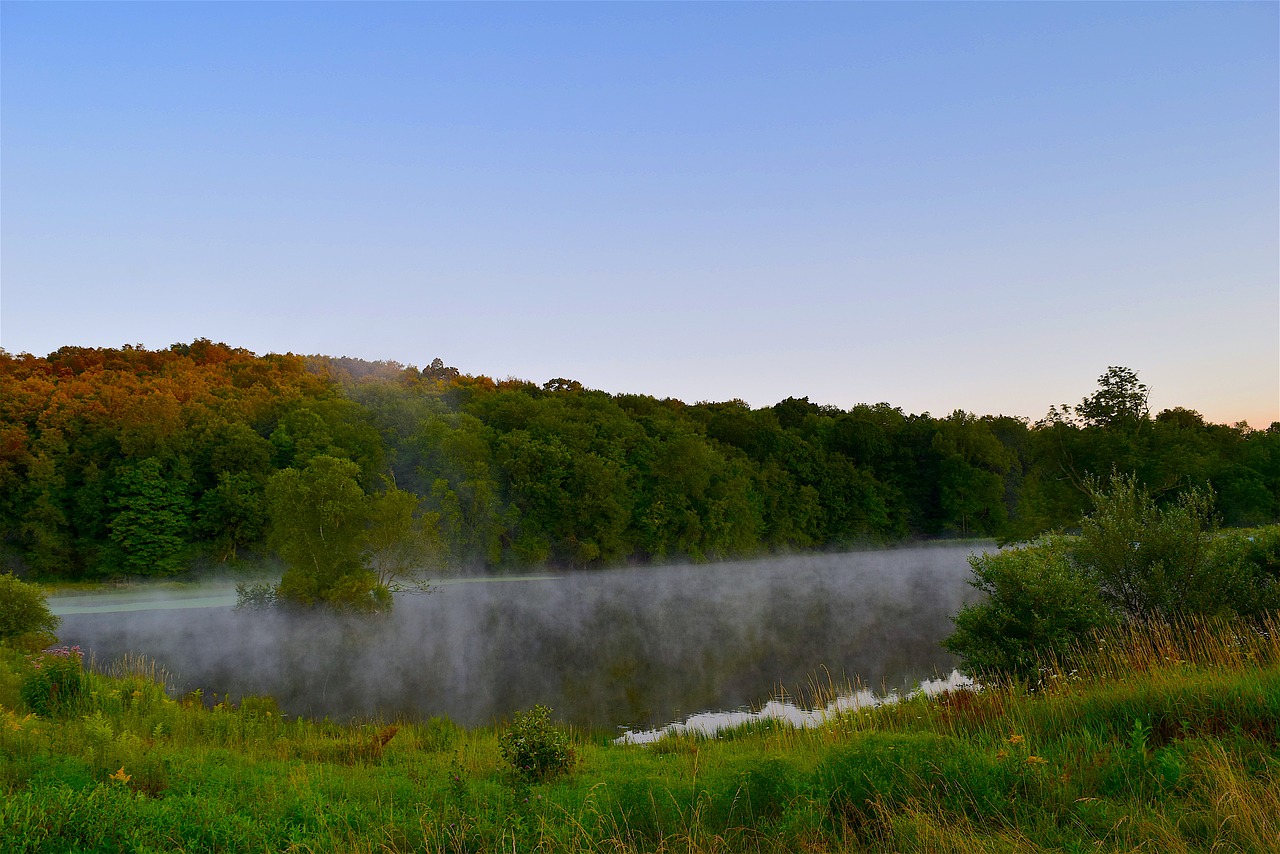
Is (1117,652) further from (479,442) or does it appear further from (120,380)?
(120,380)

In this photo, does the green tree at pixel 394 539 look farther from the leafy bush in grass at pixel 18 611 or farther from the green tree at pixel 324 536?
the leafy bush in grass at pixel 18 611

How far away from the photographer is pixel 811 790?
23.6ft

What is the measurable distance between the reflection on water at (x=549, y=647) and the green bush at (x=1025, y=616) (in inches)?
173

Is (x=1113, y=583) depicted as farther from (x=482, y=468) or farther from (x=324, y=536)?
(x=482, y=468)

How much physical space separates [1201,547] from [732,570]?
161 feet

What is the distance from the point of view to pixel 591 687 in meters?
24.4

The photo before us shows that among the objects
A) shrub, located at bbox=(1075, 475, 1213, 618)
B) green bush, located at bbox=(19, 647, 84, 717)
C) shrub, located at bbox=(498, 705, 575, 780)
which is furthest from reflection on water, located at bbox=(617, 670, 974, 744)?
green bush, located at bbox=(19, 647, 84, 717)

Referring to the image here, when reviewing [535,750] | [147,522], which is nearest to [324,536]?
[535,750]

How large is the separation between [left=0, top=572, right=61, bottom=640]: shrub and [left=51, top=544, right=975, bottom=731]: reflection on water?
4545 millimetres

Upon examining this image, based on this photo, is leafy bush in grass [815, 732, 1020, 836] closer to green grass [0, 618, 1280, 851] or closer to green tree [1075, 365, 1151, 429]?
green grass [0, 618, 1280, 851]

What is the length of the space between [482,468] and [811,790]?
52.4 m

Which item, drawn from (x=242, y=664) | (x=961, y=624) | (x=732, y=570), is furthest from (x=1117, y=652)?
(x=732, y=570)

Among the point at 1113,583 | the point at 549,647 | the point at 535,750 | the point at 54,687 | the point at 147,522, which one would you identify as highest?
the point at 147,522

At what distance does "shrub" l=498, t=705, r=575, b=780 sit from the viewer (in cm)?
1034
